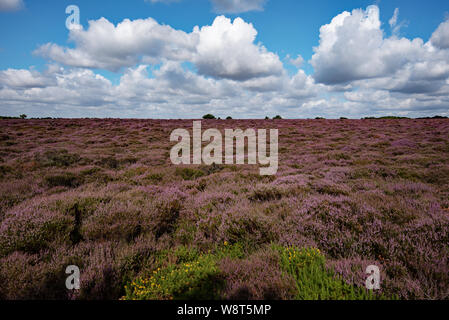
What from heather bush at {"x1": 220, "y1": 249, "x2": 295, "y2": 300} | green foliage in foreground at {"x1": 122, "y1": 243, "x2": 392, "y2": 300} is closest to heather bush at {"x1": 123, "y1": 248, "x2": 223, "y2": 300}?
green foliage in foreground at {"x1": 122, "y1": 243, "x2": 392, "y2": 300}

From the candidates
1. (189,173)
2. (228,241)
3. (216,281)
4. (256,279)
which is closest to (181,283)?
(216,281)

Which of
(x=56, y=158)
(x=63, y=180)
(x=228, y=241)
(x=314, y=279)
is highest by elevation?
(x=56, y=158)

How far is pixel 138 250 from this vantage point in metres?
3.56

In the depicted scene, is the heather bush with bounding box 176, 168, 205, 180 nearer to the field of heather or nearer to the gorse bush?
the field of heather

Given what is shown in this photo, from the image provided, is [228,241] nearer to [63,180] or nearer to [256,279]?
[256,279]

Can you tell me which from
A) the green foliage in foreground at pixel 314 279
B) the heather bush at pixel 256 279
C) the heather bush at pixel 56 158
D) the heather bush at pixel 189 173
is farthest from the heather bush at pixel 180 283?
the heather bush at pixel 56 158

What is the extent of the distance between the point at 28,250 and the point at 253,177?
685 cm

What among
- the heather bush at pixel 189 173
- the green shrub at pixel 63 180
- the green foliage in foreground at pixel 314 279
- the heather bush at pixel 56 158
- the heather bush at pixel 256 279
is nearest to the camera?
the green foliage in foreground at pixel 314 279

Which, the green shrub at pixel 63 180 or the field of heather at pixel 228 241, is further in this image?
the green shrub at pixel 63 180

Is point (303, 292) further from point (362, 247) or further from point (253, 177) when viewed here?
point (253, 177)

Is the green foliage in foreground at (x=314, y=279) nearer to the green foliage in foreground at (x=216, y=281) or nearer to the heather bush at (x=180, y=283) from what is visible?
the green foliage in foreground at (x=216, y=281)

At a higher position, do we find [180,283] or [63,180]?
[63,180]

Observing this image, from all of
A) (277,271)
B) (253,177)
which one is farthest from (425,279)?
(253,177)

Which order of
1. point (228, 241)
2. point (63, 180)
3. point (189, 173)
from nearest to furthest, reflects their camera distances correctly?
point (228, 241) → point (63, 180) → point (189, 173)
